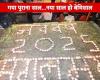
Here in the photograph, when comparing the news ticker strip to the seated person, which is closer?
the news ticker strip

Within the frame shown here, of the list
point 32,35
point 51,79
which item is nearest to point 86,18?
point 32,35

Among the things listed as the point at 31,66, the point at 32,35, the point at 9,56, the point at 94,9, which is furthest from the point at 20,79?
the point at 94,9

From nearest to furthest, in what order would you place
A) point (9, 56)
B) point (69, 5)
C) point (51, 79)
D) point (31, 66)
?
1. point (51, 79)
2. point (31, 66)
3. point (9, 56)
4. point (69, 5)

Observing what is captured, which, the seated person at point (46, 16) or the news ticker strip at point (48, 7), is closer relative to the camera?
the news ticker strip at point (48, 7)

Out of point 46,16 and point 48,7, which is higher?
point 48,7

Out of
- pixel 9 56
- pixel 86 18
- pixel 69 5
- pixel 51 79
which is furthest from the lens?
pixel 86 18

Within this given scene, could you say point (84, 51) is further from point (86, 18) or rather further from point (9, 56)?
point (86, 18)

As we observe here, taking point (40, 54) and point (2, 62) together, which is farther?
point (40, 54)

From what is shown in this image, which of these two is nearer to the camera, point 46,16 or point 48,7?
point 48,7

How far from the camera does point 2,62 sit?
12.2 ft

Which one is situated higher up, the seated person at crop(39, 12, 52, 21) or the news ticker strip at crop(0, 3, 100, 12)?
the news ticker strip at crop(0, 3, 100, 12)

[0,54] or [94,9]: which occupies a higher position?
[94,9]

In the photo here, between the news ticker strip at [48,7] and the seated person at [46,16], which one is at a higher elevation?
the news ticker strip at [48,7]

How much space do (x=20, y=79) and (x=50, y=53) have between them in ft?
3.02
